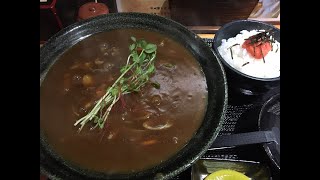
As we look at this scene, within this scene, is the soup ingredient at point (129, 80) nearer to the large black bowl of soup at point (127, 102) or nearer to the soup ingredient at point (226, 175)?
the large black bowl of soup at point (127, 102)

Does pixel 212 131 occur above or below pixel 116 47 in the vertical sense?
below

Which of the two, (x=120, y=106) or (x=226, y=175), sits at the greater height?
(x=120, y=106)

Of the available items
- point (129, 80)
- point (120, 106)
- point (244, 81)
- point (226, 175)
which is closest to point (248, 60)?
point (244, 81)

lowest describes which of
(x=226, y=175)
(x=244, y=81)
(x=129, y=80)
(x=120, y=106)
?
(x=226, y=175)

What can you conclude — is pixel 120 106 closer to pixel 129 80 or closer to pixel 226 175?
pixel 129 80

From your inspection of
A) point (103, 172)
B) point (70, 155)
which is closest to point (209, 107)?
point (103, 172)
